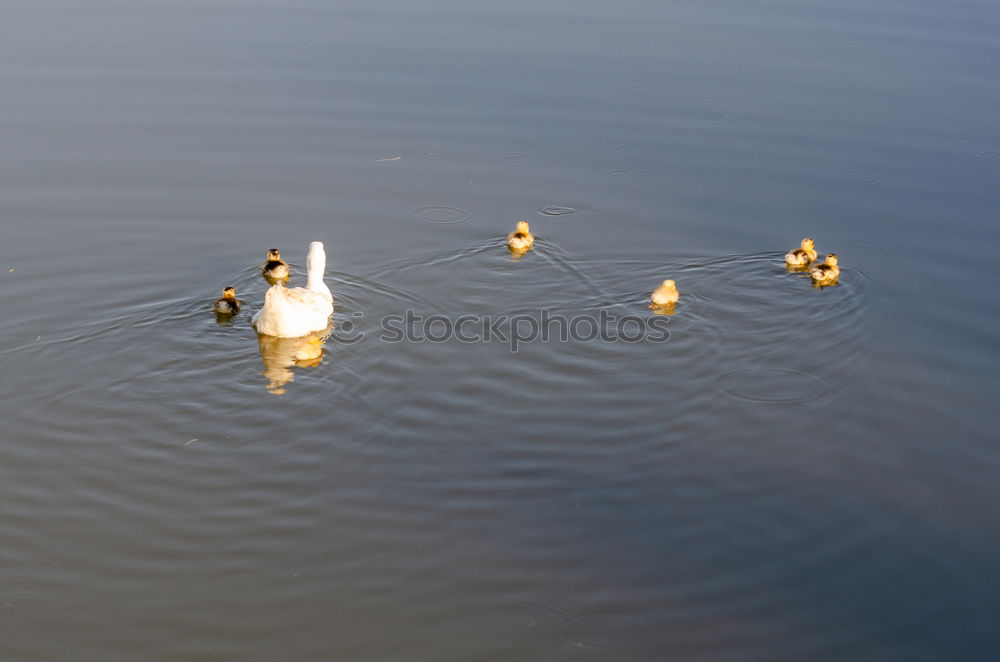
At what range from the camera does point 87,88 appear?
53.8 feet

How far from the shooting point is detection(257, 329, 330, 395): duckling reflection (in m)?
10.3

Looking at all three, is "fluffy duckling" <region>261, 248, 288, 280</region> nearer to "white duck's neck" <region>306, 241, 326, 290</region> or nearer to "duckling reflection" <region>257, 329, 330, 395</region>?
"white duck's neck" <region>306, 241, 326, 290</region>

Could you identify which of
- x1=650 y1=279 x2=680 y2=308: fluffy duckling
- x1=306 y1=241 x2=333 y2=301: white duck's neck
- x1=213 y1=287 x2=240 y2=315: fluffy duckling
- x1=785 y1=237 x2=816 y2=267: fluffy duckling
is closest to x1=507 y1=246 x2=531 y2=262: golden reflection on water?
x1=650 y1=279 x2=680 y2=308: fluffy duckling

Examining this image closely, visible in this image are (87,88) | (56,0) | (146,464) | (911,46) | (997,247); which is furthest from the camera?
(56,0)

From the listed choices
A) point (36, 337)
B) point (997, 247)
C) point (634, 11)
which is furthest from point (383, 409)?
point (634, 11)

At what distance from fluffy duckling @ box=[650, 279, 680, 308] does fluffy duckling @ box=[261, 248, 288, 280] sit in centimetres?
417

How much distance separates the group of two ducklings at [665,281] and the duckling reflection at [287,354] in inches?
→ 22.2

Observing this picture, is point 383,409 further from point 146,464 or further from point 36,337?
point 36,337

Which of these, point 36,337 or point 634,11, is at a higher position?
point 634,11

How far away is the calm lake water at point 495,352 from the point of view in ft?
24.0

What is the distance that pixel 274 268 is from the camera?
11.9 m

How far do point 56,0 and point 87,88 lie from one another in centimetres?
511

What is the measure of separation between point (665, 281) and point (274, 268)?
439cm

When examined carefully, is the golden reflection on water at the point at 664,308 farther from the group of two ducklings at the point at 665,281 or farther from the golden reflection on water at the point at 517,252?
the golden reflection on water at the point at 517,252
